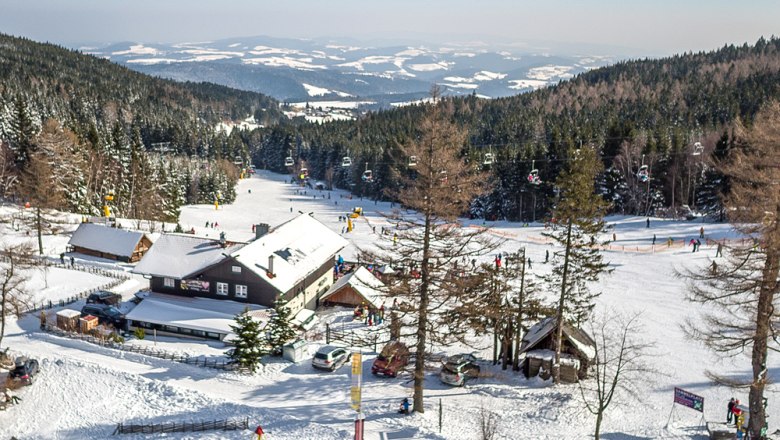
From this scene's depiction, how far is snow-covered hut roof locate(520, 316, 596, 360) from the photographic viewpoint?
88.9 ft

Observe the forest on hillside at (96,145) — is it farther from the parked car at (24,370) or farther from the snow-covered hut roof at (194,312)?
the parked car at (24,370)

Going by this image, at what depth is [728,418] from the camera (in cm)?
2245

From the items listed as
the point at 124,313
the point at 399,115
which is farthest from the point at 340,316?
the point at 399,115

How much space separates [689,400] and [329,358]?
49.1ft

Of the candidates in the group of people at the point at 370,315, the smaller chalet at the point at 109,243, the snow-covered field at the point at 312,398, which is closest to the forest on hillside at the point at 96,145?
the smaller chalet at the point at 109,243

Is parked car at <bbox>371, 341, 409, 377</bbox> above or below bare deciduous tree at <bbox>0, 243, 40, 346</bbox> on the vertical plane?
below

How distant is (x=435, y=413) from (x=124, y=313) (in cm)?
2099

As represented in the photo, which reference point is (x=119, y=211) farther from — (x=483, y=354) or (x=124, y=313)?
(x=483, y=354)

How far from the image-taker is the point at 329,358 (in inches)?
1063

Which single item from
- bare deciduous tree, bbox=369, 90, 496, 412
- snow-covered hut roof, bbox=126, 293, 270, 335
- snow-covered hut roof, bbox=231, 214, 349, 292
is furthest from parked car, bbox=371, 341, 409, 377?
snow-covered hut roof, bbox=231, 214, 349, 292

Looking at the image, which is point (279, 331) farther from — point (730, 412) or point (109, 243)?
point (109, 243)

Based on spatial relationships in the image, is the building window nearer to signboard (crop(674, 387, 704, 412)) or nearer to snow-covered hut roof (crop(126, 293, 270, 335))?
snow-covered hut roof (crop(126, 293, 270, 335))

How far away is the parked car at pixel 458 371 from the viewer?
2570 cm

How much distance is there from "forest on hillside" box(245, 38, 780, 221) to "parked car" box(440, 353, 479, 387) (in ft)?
27.4
